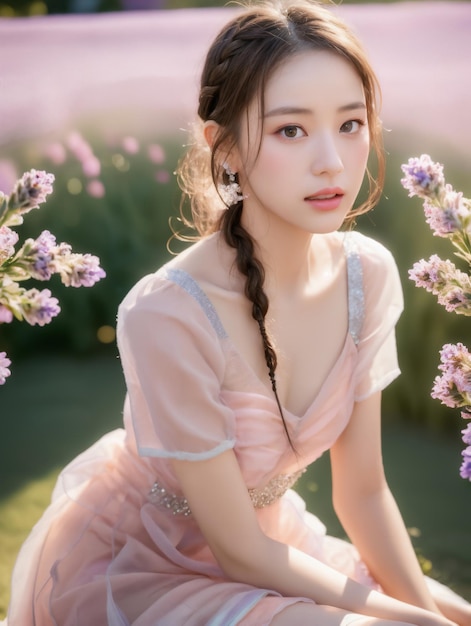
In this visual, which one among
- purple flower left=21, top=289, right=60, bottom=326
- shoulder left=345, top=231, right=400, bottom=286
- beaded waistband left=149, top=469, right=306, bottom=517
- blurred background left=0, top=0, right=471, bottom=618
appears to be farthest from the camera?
blurred background left=0, top=0, right=471, bottom=618

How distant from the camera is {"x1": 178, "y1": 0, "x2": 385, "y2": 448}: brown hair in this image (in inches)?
60.9

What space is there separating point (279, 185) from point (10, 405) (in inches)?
79.8

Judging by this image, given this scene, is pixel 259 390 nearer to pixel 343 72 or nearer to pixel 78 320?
pixel 343 72

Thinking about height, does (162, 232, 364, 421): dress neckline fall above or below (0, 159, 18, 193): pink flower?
above

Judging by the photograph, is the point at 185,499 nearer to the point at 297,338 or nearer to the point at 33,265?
the point at 297,338

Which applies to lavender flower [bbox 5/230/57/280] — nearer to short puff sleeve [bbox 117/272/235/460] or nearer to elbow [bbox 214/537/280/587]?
short puff sleeve [bbox 117/272/235/460]

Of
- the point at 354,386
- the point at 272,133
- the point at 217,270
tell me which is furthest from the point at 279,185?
the point at 354,386

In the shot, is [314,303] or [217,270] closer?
[217,270]

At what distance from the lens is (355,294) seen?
187cm

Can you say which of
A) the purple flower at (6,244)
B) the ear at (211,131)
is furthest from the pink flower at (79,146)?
the purple flower at (6,244)

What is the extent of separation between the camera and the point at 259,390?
5.55 ft

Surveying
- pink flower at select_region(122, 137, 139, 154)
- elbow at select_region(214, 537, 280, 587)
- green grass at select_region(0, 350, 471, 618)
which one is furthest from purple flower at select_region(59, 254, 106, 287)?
pink flower at select_region(122, 137, 139, 154)

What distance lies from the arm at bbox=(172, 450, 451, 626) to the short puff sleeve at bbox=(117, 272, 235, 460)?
1.7 inches

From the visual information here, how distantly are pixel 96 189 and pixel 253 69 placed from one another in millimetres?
2110
